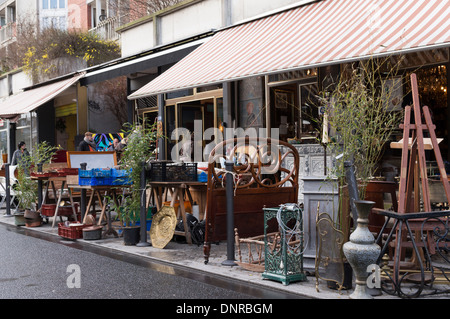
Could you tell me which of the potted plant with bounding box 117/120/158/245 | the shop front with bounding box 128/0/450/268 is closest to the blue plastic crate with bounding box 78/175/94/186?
the potted plant with bounding box 117/120/158/245

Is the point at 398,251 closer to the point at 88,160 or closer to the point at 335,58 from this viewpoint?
the point at 335,58

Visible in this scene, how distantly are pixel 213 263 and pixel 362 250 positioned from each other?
2463 millimetres

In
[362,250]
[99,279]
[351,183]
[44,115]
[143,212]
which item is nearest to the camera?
[362,250]

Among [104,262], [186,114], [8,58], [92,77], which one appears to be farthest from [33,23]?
[104,262]

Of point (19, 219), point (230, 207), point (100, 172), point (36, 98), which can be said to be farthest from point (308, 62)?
point (36, 98)

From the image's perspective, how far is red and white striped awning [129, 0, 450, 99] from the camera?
626cm

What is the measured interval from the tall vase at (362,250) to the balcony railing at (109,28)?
19234 mm

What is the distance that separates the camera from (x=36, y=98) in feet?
55.4

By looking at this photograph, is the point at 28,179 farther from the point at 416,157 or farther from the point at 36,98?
the point at 416,157

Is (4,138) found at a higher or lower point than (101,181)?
higher

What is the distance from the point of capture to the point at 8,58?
91.2 ft

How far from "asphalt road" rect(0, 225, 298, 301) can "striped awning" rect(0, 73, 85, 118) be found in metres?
→ 9.01

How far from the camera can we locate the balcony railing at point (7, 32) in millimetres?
30906
